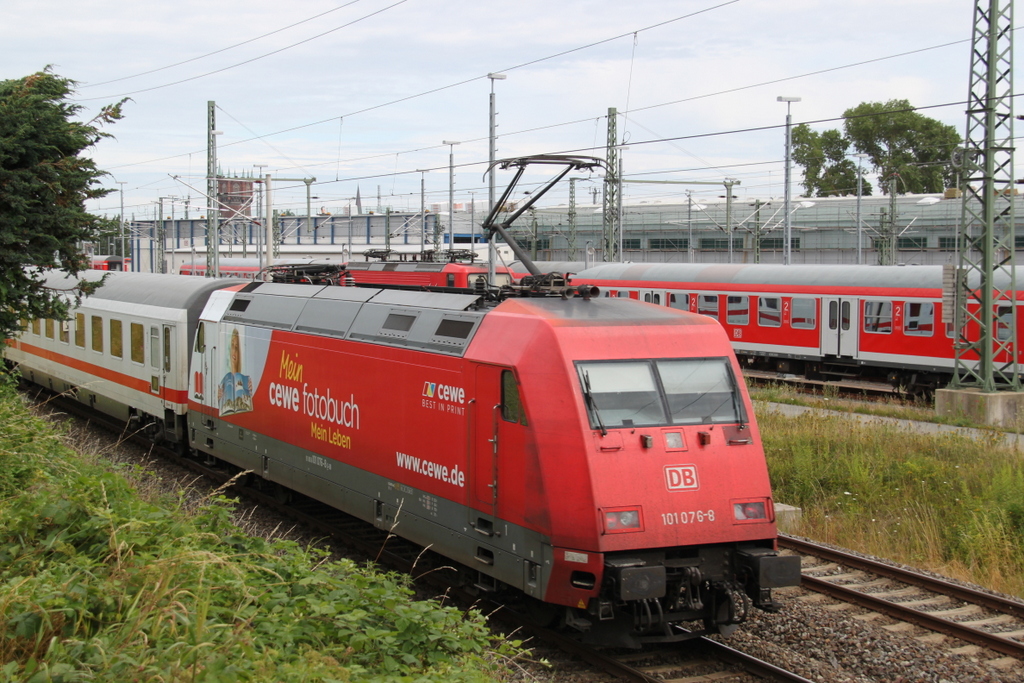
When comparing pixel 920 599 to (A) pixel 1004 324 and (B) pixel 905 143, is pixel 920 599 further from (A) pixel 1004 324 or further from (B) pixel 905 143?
(B) pixel 905 143

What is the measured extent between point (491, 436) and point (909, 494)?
720cm

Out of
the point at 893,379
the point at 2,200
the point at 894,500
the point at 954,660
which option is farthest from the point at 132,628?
the point at 893,379

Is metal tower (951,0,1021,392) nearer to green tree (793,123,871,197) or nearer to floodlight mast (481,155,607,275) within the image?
floodlight mast (481,155,607,275)

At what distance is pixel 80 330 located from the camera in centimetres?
2005

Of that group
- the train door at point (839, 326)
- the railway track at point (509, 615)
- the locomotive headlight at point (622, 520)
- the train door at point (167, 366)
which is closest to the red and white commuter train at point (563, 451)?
the locomotive headlight at point (622, 520)

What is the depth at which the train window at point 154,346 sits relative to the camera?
16.3 meters

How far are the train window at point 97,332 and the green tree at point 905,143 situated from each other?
57732 millimetres

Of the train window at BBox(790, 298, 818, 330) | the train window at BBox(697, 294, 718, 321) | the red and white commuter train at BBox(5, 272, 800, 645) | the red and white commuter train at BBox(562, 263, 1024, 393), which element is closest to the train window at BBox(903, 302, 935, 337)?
the red and white commuter train at BBox(562, 263, 1024, 393)

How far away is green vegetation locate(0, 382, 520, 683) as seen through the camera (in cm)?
423

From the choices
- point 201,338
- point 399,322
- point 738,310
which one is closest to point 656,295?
point 738,310

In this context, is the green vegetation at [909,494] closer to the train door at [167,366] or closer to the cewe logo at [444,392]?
the cewe logo at [444,392]

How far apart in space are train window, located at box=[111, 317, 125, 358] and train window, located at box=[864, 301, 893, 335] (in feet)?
55.3

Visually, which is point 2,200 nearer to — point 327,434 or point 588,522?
point 327,434

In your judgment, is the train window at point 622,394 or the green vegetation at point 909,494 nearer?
the train window at point 622,394
